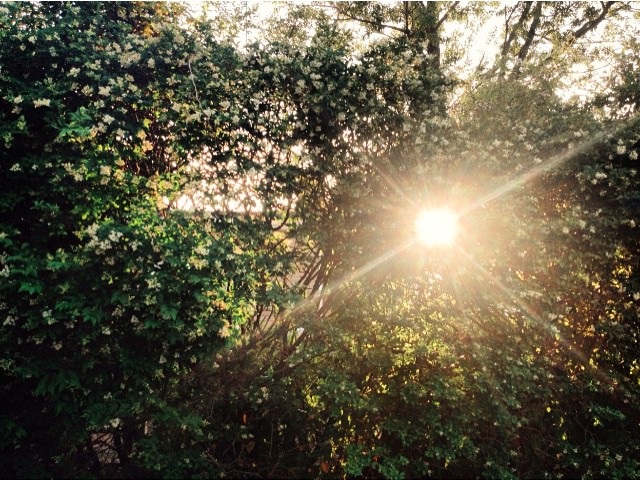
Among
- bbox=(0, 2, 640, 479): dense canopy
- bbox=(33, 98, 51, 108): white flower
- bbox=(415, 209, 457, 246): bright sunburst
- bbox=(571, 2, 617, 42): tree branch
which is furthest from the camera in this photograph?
bbox=(571, 2, 617, 42): tree branch

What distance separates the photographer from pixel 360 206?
19.1 feet

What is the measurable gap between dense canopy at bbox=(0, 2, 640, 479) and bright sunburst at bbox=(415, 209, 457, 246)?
4 cm

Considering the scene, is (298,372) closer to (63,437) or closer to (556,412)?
(63,437)

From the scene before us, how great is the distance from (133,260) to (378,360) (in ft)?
11.6

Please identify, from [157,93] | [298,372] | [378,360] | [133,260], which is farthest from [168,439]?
[157,93]

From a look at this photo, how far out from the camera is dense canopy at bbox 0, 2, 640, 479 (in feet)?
17.3

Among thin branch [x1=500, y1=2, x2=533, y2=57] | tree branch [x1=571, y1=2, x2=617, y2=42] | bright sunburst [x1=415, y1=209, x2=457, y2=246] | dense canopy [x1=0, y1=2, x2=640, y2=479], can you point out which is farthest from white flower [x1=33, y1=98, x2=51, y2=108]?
tree branch [x1=571, y1=2, x2=617, y2=42]

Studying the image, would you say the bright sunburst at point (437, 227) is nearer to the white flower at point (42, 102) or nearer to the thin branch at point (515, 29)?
the white flower at point (42, 102)

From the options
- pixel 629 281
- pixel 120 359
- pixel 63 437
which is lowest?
pixel 63 437

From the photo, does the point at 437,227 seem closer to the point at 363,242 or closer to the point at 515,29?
the point at 363,242

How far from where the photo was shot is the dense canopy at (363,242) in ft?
17.3

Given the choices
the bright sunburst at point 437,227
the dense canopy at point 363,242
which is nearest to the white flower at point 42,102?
the dense canopy at point 363,242

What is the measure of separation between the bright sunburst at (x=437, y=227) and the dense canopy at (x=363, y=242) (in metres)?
0.04

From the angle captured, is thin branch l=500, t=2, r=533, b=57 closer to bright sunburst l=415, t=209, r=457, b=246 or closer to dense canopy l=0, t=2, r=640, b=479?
dense canopy l=0, t=2, r=640, b=479
